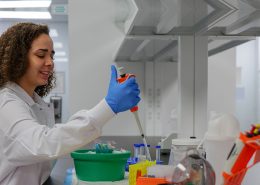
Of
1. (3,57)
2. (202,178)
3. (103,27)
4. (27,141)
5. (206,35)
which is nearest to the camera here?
(202,178)

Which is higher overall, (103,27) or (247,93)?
(103,27)

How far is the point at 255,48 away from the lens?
4.71m

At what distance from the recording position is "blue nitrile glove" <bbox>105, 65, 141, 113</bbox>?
1.20 m

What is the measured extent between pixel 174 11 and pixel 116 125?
71.5 inches

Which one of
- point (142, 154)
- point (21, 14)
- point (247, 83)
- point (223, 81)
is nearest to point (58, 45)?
point (21, 14)

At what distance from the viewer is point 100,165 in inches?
51.4

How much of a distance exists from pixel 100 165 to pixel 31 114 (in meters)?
0.35

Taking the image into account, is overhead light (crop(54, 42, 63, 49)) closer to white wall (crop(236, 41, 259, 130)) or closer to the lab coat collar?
white wall (crop(236, 41, 259, 130))

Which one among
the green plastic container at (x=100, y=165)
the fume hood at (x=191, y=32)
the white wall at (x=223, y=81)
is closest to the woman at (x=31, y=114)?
the green plastic container at (x=100, y=165)

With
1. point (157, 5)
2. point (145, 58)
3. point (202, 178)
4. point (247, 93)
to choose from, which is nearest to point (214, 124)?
point (202, 178)

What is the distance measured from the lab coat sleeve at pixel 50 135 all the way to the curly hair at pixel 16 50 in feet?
0.83

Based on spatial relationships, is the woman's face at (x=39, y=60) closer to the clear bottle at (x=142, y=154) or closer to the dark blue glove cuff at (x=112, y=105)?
the dark blue glove cuff at (x=112, y=105)

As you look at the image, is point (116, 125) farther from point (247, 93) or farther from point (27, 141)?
point (247, 93)

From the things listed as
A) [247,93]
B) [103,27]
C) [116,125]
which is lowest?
[116,125]
